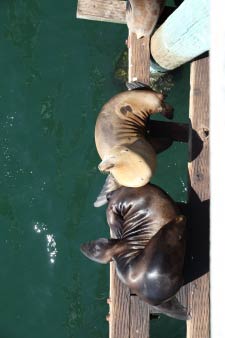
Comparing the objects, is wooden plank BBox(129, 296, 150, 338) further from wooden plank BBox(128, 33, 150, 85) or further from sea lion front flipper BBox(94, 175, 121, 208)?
wooden plank BBox(128, 33, 150, 85)

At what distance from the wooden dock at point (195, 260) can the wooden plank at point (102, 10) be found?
933 mm

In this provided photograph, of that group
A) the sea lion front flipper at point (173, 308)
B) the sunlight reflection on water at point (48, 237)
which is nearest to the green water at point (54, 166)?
the sunlight reflection on water at point (48, 237)

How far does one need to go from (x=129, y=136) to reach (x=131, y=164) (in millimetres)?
288

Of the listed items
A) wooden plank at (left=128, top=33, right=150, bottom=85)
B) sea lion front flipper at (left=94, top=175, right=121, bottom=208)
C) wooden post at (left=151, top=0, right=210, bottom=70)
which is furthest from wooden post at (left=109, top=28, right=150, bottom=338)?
wooden post at (left=151, top=0, right=210, bottom=70)

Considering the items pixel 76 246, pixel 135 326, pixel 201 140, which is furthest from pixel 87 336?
pixel 201 140

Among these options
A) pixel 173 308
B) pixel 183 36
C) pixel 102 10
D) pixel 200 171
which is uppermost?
pixel 102 10

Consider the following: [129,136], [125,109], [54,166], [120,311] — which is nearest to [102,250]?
[120,311]

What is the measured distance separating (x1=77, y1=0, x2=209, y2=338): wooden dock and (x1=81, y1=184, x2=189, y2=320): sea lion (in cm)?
16

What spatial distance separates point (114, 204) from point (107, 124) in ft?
1.79

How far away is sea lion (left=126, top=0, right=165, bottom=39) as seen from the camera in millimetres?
3621

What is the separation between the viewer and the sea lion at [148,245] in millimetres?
2820

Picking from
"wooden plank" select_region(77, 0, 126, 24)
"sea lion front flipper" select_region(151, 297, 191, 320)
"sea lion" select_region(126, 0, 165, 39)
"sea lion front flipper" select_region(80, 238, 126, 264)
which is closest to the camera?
"sea lion front flipper" select_region(151, 297, 191, 320)

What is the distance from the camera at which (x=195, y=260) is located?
3330mm

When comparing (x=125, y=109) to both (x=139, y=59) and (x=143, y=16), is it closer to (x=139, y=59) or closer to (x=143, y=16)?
(x=139, y=59)
